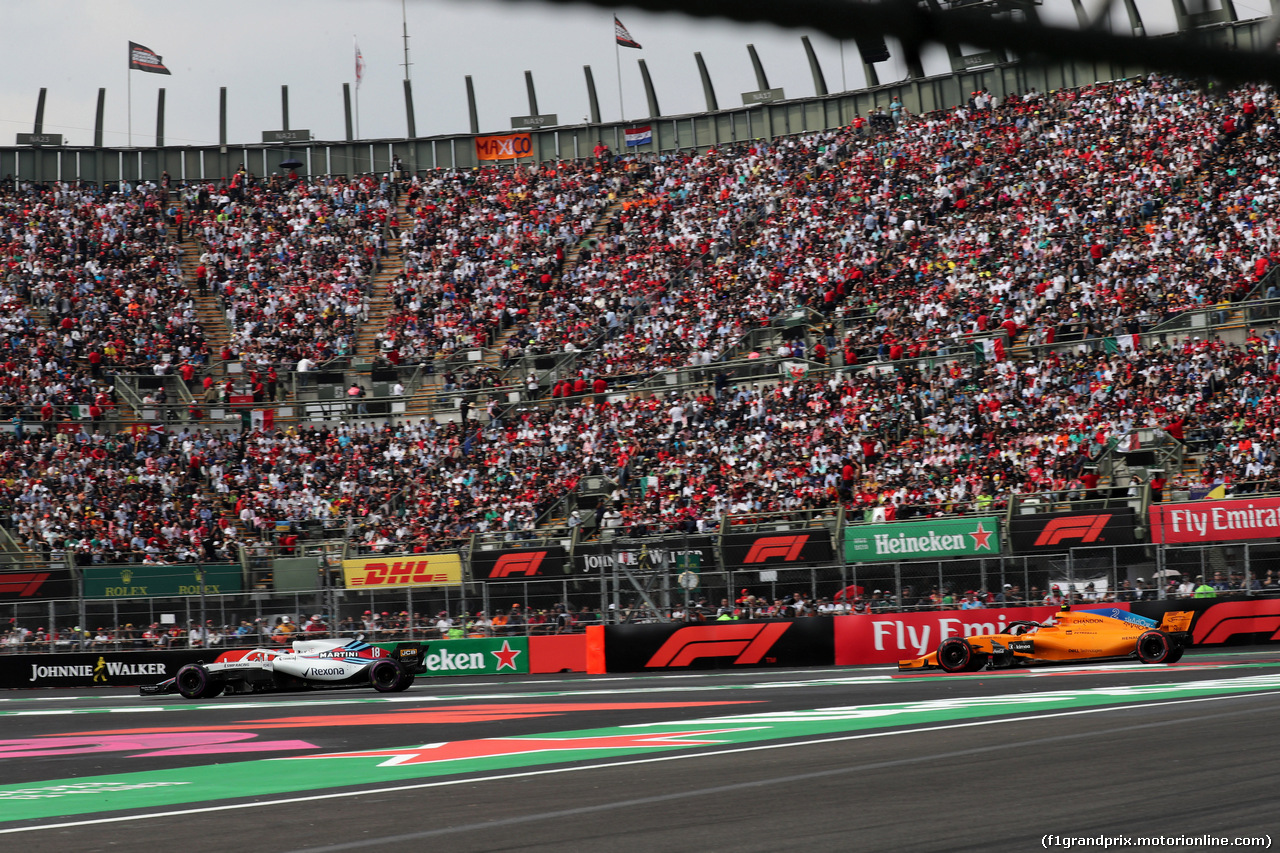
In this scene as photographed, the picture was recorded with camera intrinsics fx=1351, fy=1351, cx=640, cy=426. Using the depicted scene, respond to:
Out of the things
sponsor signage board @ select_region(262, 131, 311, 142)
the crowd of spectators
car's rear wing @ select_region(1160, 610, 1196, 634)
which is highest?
sponsor signage board @ select_region(262, 131, 311, 142)

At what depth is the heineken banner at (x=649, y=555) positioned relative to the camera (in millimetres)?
29828

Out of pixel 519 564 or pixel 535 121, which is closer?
pixel 519 564

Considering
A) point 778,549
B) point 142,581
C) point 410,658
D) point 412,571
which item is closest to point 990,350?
point 778,549

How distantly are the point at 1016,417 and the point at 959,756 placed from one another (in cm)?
2289

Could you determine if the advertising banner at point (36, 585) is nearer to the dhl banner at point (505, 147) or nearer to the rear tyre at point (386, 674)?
the rear tyre at point (386, 674)

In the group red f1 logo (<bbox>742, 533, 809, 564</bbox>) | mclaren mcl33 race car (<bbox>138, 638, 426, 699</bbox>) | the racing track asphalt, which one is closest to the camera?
the racing track asphalt

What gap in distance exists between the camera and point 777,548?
3119 centimetres

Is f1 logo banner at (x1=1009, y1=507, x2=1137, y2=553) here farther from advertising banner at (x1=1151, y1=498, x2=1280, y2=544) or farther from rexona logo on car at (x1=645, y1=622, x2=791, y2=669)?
rexona logo on car at (x1=645, y1=622, x2=791, y2=669)

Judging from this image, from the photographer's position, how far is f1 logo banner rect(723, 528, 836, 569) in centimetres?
3098

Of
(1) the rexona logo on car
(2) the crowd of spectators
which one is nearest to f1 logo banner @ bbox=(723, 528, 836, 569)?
(1) the rexona logo on car

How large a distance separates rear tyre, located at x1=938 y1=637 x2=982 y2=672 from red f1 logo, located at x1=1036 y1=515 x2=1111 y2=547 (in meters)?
7.59

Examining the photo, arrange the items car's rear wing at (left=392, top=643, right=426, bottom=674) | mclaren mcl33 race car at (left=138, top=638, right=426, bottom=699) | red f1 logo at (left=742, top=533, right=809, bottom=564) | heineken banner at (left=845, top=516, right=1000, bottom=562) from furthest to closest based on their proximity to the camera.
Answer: red f1 logo at (left=742, top=533, right=809, bottom=564), heineken banner at (left=845, top=516, right=1000, bottom=562), car's rear wing at (left=392, top=643, right=426, bottom=674), mclaren mcl33 race car at (left=138, top=638, right=426, bottom=699)

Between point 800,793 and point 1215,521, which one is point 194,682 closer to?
point 800,793

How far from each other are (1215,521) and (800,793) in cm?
2074
